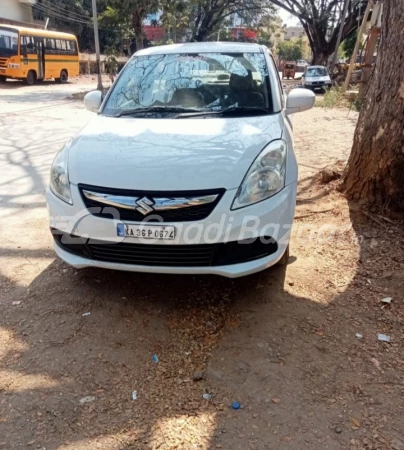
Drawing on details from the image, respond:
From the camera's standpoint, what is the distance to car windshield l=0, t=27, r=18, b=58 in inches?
786

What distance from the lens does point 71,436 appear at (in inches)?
70.7

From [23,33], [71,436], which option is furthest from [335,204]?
[23,33]

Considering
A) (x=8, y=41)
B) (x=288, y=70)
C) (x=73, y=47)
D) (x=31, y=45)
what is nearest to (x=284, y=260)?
(x=8, y=41)

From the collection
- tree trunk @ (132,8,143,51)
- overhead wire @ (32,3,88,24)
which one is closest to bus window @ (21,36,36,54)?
tree trunk @ (132,8,143,51)

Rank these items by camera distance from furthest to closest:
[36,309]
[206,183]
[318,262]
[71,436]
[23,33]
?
1. [23,33]
2. [318,262]
3. [36,309]
4. [206,183]
5. [71,436]

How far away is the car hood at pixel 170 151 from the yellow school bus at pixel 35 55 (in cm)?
2074

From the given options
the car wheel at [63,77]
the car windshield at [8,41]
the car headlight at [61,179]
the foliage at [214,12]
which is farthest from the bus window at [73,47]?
the car headlight at [61,179]

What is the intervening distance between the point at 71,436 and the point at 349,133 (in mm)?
8556

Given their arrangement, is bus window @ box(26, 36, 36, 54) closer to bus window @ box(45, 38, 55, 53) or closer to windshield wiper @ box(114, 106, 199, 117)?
bus window @ box(45, 38, 55, 53)

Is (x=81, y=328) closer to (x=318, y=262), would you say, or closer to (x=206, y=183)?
(x=206, y=183)

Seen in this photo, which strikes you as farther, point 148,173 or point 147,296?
point 147,296

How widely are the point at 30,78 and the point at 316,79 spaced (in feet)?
51.2

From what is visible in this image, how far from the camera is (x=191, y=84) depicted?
3629mm

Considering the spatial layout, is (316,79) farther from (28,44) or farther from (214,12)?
(28,44)
